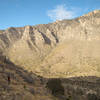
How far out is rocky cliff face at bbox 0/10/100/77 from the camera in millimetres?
100312

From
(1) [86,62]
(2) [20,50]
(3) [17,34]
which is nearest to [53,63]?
(1) [86,62]

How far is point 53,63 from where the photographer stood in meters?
112

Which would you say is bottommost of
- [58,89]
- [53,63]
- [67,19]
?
[58,89]

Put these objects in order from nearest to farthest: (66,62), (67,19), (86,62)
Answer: (86,62)
(66,62)
(67,19)

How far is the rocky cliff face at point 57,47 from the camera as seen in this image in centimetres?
10031

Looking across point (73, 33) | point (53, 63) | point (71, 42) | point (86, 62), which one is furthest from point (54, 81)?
point (73, 33)

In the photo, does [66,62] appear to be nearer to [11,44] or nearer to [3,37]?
[11,44]

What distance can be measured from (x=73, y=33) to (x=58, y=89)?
12298 cm

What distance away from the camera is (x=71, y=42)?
134000 millimetres

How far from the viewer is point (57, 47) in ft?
456

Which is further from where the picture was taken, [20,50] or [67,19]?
[67,19]

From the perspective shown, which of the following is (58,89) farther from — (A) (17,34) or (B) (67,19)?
(B) (67,19)

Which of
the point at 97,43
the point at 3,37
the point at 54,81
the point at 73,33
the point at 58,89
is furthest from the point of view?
the point at 3,37

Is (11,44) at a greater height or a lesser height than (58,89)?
greater
